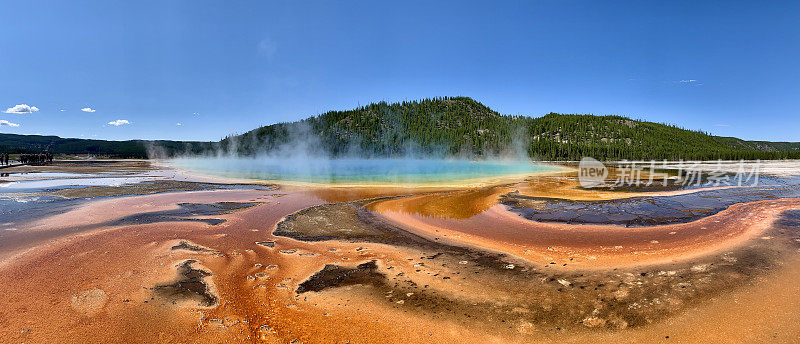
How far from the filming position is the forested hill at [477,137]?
390 feet

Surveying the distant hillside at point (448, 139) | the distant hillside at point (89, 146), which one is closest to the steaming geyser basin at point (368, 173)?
the distant hillside at point (448, 139)

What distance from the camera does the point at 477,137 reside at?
143375 millimetres

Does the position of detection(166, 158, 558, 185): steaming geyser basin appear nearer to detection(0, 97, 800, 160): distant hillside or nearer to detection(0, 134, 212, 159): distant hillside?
detection(0, 97, 800, 160): distant hillside

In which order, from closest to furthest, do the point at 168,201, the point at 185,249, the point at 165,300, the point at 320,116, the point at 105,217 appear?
the point at 165,300 < the point at 185,249 < the point at 105,217 < the point at 168,201 < the point at 320,116

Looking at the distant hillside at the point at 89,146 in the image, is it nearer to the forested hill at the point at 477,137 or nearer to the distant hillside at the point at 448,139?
the distant hillside at the point at 448,139

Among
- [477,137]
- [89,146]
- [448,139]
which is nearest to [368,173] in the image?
[448,139]

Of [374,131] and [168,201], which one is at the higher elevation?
[374,131]

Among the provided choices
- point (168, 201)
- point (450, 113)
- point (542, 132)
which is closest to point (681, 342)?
point (168, 201)

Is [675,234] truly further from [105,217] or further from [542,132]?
[542,132]

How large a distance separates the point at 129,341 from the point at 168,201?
16.3 m

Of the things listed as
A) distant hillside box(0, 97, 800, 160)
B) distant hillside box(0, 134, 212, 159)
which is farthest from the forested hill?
distant hillside box(0, 134, 212, 159)

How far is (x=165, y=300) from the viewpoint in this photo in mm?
6414

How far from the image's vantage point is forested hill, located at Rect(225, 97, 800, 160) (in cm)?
11875

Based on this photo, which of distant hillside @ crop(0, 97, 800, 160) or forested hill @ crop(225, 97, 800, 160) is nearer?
forested hill @ crop(225, 97, 800, 160)
